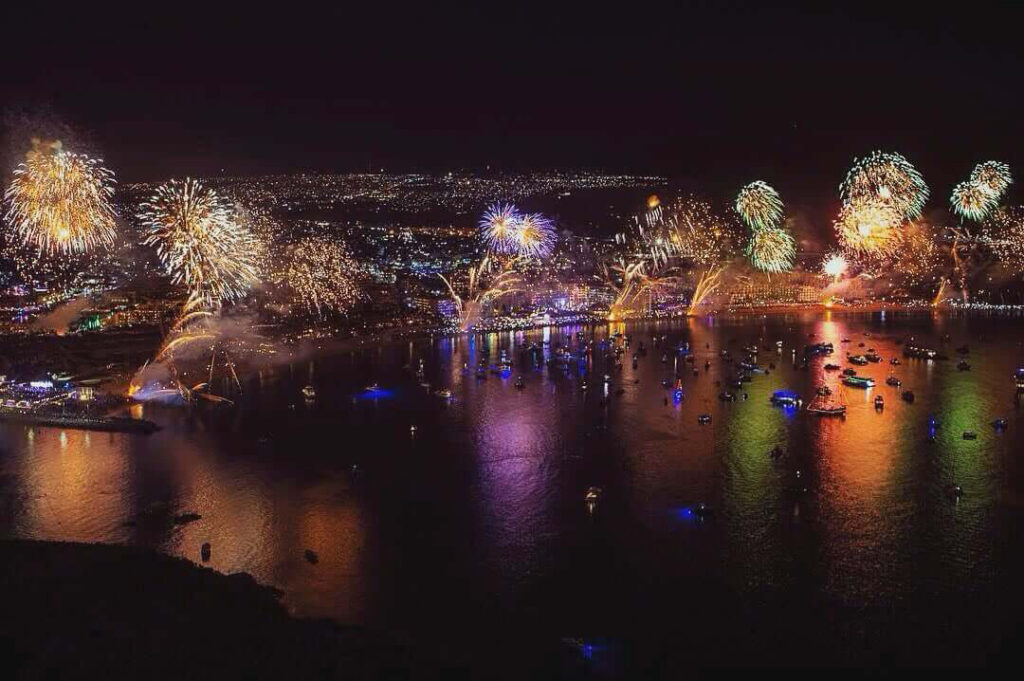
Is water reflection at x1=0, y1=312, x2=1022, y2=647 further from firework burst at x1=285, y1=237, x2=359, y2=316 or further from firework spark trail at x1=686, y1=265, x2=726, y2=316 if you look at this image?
firework spark trail at x1=686, y1=265, x2=726, y2=316

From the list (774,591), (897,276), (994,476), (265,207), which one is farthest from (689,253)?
(774,591)

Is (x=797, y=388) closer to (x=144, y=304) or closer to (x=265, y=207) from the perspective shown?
(x=144, y=304)

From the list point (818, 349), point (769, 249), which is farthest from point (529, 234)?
point (818, 349)

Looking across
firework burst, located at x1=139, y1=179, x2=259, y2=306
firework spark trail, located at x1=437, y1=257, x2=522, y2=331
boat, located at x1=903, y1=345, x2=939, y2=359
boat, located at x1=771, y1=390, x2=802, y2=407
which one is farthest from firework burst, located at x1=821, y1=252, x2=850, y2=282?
firework burst, located at x1=139, y1=179, x2=259, y2=306

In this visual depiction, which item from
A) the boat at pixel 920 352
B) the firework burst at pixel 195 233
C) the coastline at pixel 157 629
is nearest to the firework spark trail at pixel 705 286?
the boat at pixel 920 352

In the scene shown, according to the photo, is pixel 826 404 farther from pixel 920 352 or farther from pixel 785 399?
pixel 920 352

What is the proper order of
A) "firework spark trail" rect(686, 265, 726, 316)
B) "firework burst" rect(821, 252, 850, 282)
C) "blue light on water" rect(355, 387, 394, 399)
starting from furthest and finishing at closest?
"firework burst" rect(821, 252, 850, 282) < "firework spark trail" rect(686, 265, 726, 316) < "blue light on water" rect(355, 387, 394, 399)
